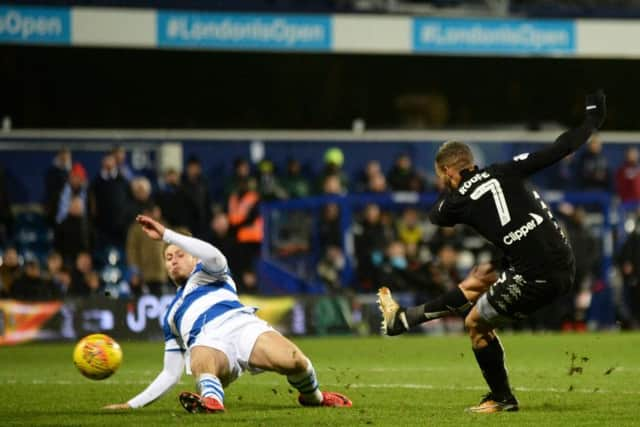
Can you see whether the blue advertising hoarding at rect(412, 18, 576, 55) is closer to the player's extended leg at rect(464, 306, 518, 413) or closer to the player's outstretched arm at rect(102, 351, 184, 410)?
the player's extended leg at rect(464, 306, 518, 413)

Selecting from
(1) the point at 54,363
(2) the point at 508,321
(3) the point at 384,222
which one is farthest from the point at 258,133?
(2) the point at 508,321

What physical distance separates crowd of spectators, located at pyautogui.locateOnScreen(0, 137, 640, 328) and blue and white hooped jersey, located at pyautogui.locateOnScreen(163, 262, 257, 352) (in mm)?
9332

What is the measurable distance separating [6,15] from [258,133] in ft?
14.7

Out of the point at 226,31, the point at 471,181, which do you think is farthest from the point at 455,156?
the point at 226,31

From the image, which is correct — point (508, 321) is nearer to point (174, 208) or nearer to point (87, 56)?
point (174, 208)

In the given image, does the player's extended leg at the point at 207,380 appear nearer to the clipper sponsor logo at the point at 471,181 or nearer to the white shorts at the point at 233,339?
the white shorts at the point at 233,339

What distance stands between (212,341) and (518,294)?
6.74ft

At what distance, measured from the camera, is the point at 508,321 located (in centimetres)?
898

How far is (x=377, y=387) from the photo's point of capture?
1143 cm

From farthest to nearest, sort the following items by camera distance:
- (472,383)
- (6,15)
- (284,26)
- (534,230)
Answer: (284,26), (6,15), (472,383), (534,230)

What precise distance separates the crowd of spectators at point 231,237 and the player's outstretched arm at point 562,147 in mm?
10400

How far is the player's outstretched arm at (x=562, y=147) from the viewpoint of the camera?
862 cm

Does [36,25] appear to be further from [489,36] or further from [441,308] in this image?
[441,308]

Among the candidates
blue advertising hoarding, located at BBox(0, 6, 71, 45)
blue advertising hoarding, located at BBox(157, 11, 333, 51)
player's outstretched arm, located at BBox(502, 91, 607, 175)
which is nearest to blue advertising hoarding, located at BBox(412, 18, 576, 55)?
blue advertising hoarding, located at BBox(157, 11, 333, 51)
